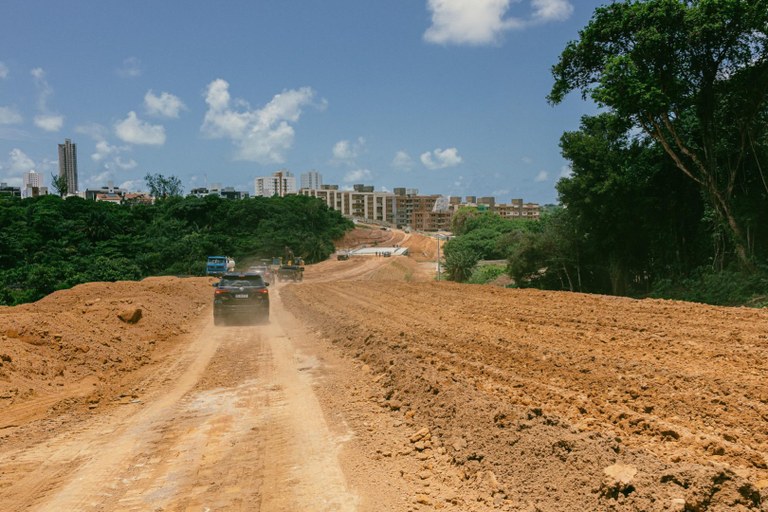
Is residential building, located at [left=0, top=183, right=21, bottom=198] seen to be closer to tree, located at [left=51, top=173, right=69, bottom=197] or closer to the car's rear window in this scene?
tree, located at [left=51, top=173, right=69, bottom=197]

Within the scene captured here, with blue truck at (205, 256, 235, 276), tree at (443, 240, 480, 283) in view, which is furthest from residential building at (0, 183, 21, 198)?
tree at (443, 240, 480, 283)

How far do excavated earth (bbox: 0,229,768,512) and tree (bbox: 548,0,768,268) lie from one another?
9.75 metres

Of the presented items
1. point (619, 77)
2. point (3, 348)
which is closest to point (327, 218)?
point (619, 77)

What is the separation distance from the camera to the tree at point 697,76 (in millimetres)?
18969

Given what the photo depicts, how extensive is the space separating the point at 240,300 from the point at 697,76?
766 inches

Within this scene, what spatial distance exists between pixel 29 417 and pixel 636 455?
7.62 m

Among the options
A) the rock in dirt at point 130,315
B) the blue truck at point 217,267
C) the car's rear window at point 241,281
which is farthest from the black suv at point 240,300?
Result: the blue truck at point 217,267

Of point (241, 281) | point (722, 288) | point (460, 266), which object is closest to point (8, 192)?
point (460, 266)

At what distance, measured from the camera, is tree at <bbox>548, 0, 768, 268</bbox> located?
19.0m

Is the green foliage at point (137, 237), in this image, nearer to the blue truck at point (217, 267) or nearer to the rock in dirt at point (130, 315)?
the blue truck at point (217, 267)

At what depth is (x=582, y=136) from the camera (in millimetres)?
27578

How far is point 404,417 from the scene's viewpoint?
261 inches

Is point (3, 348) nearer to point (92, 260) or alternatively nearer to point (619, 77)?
point (619, 77)

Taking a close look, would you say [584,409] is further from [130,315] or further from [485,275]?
[485,275]
